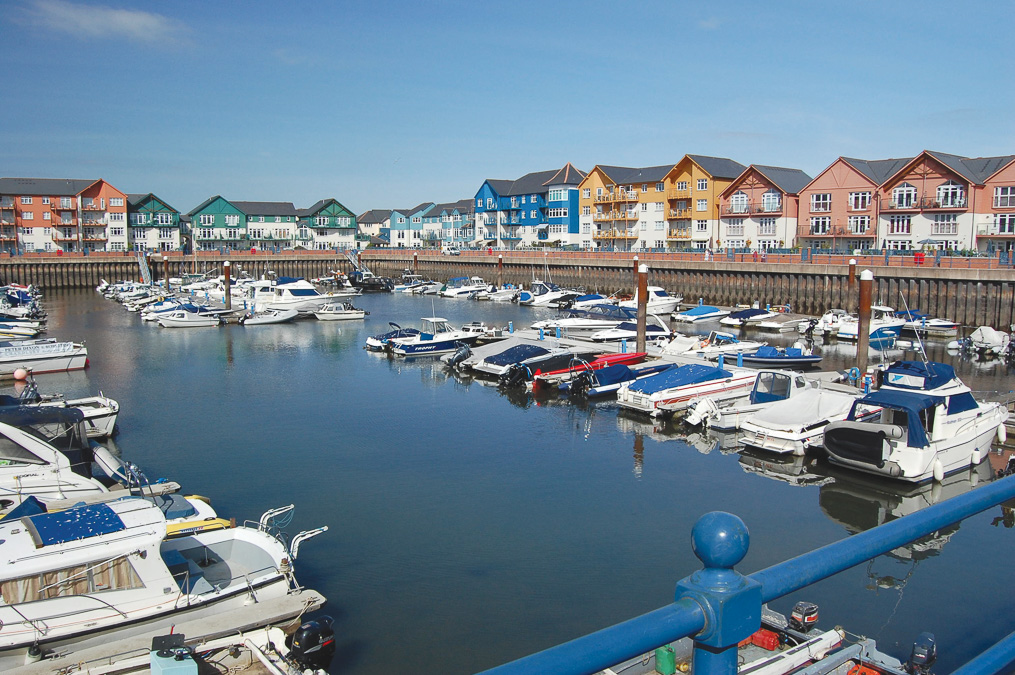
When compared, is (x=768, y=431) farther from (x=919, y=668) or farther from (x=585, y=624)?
(x=919, y=668)

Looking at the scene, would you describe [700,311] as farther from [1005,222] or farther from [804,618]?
[804,618]

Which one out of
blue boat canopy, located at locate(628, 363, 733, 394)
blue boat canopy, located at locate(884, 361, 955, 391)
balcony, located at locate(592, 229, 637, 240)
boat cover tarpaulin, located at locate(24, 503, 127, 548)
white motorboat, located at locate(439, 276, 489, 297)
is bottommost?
blue boat canopy, located at locate(628, 363, 733, 394)

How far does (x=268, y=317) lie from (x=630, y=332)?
25624 mm

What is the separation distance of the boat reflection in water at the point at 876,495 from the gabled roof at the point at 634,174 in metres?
68.4

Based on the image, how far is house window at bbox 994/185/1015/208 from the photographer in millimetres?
57219

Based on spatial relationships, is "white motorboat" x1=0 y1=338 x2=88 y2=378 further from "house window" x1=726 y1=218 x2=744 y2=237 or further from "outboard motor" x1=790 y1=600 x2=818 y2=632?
"house window" x1=726 y1=218 x2=744 y2=237

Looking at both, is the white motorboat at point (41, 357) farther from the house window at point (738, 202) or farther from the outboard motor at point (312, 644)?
the house window at point (738, 202)

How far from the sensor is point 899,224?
63.9 m

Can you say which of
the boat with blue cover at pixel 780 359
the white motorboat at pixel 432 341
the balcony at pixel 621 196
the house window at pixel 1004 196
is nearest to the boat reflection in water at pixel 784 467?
the boat with blue cover at pixel 780 359

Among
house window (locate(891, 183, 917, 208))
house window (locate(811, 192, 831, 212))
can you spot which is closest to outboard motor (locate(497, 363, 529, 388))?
house window (locate(891, 183, 917, 208))

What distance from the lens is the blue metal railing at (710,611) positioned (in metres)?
1.73

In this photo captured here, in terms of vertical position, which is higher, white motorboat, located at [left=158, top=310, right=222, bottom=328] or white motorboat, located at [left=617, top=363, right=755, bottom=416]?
white motorboat, located at [left=158, top=310, right=222, bottom=328]

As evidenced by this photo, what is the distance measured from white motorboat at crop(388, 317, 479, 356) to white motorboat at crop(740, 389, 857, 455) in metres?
18.8

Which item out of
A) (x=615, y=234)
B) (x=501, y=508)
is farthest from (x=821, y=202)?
(x=501, y=508)
